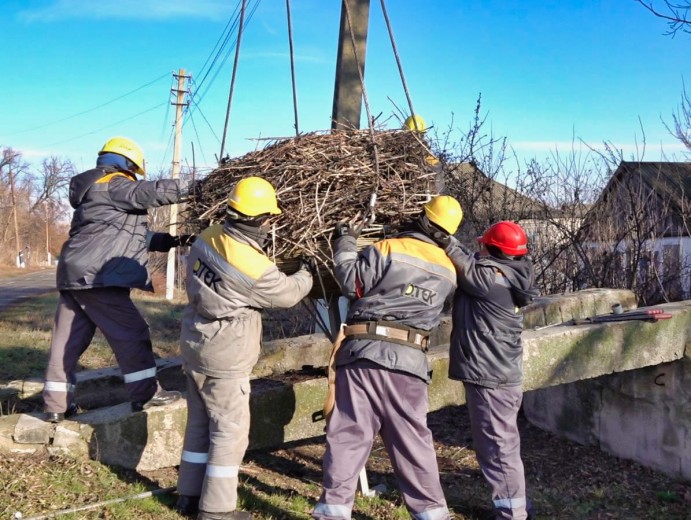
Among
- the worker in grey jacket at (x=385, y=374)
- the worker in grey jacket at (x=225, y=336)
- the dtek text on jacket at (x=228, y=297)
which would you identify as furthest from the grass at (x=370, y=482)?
the dtek text on jacket at (x=228, y=297)

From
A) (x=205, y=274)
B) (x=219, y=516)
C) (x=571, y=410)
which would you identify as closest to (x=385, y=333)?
(x=205, y=274)

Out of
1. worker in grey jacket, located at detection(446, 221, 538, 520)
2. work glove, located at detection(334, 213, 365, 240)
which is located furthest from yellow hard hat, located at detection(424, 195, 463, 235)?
work glove, located at detection(334, 213, 365, 240)

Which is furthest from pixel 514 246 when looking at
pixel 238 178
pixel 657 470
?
pixel 657 470

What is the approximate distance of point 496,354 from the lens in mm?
3955

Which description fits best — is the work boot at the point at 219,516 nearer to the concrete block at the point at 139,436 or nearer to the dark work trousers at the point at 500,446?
the concrete block at the point at 139,436

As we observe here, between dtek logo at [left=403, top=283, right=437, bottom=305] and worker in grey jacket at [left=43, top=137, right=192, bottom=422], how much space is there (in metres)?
1.60

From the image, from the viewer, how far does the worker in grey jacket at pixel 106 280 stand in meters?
3.94

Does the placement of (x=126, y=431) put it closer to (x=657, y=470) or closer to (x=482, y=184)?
(x=657, y=470)

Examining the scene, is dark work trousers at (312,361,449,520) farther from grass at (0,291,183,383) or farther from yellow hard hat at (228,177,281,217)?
grass at (0,291,183,383)

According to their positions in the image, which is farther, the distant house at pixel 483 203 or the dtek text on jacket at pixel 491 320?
the distant house at pixel 483 203

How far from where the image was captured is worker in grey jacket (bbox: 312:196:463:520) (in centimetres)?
329

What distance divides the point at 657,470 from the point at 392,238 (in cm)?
396

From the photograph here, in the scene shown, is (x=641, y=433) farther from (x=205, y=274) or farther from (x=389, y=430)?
(x=205, y=274)

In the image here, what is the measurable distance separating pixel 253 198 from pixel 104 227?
1313 millimetres
